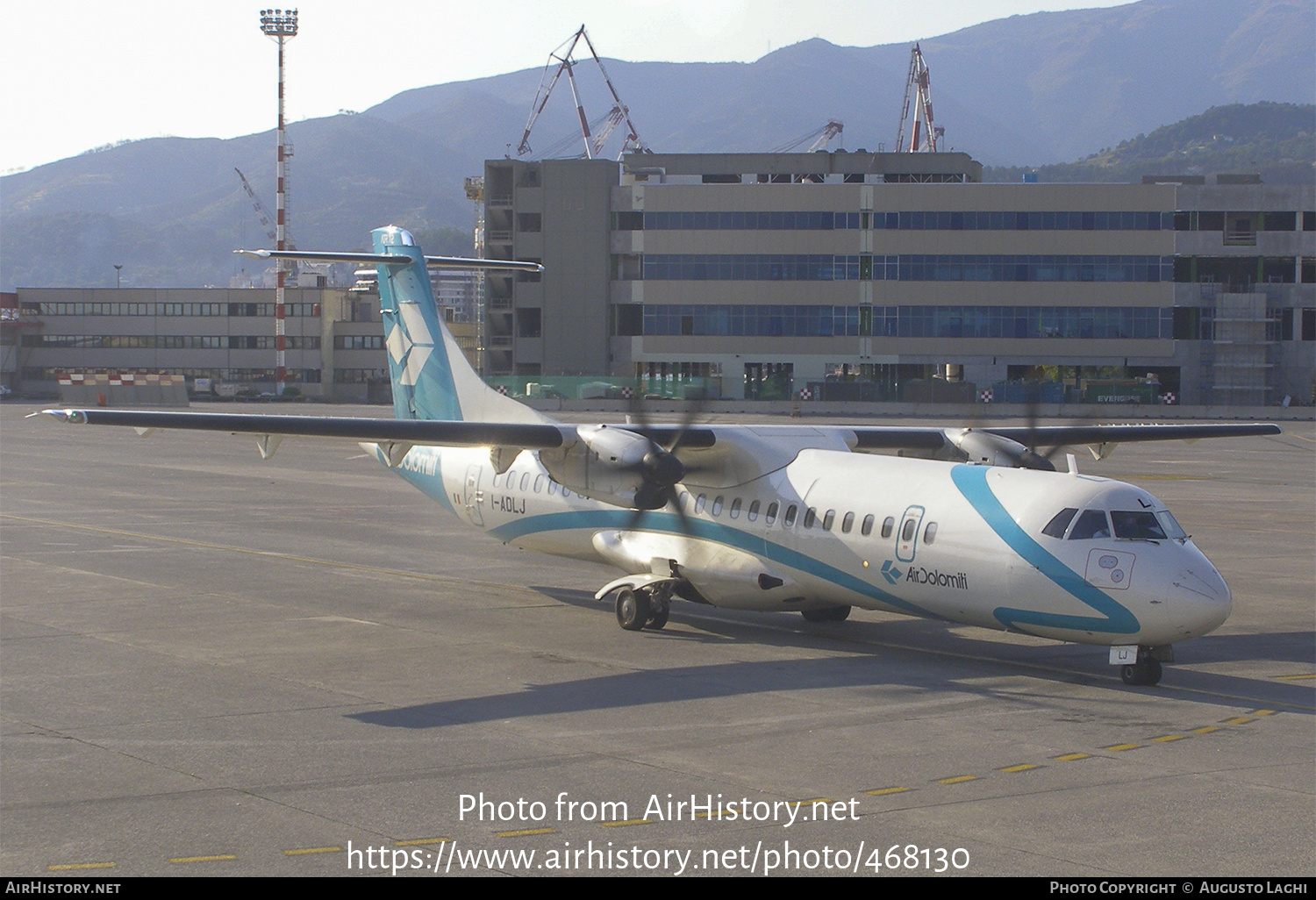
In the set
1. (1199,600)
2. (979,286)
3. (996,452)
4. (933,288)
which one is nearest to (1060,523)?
(1199,600)

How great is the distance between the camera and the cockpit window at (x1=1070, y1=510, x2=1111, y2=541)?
16.1 m

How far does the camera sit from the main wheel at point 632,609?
20.5 meters

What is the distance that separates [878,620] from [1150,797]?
9970 mm

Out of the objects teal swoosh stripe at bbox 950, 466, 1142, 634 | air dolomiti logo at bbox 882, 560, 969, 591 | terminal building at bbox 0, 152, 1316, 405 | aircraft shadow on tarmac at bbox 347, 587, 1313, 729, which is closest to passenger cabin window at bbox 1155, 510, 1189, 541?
teal swoosh stripe at bbox 950, 466, 1142, 634

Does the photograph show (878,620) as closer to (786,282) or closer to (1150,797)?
(1150,797)

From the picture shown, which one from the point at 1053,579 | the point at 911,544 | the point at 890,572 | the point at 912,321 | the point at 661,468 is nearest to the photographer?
the point at 1053,579

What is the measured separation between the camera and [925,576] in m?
17.5

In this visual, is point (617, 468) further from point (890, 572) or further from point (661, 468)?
point (890, 572)

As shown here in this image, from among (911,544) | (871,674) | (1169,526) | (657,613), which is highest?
(1169,526)

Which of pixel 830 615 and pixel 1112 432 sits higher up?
pixel 1112 432

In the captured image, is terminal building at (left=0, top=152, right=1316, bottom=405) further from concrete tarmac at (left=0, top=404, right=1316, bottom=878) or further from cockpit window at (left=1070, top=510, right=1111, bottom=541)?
cockpit window at (left=1070, top=510, right=1111, bottom=541)

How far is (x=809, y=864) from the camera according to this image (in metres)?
9.97

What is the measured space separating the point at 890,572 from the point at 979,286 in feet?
321

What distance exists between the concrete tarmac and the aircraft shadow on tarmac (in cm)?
7
